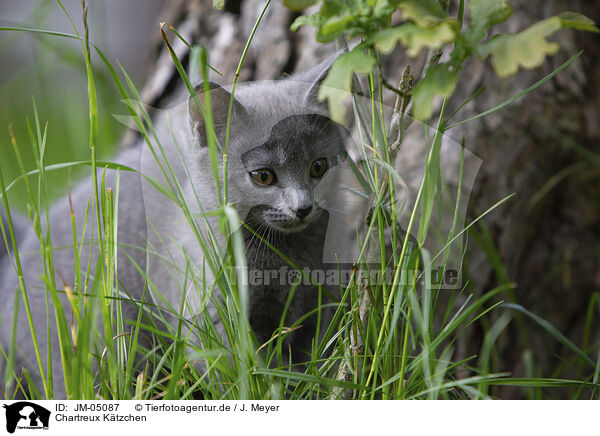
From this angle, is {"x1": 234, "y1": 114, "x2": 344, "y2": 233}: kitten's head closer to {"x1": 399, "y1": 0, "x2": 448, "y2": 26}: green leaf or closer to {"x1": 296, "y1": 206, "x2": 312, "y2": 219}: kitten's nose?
{"x1": 296, "y1": 206, "x2": 312, "y2": 219}: kitten's nose

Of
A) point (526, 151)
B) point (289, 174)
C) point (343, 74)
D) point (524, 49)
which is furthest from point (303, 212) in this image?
point (526, 151)

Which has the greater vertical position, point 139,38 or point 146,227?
point 139,38

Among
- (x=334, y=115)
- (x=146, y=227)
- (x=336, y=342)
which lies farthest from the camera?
(x=146, y=227)

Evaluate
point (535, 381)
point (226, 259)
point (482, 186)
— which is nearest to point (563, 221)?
point (482, 186)

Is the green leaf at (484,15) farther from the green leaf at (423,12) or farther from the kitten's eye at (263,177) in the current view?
the kitten's eye at (263,177)

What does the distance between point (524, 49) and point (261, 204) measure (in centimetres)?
54

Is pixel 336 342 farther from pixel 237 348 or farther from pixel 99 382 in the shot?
pixel 99 382

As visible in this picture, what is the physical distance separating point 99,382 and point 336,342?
388 millimetres

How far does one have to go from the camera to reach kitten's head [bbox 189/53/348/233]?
92 cm

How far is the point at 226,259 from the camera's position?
771 millimetres

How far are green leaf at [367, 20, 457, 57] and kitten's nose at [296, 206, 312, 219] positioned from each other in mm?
381
